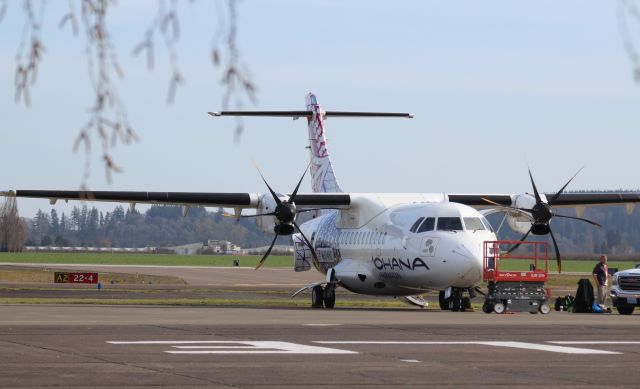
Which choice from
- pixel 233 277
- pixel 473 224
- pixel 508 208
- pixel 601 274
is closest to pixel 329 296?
pixel 473 224

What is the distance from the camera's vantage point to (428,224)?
29.8 metres

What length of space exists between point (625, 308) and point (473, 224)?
485 centimetres

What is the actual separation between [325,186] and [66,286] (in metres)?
16.6

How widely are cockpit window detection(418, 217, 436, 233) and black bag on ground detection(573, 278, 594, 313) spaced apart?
436 cm

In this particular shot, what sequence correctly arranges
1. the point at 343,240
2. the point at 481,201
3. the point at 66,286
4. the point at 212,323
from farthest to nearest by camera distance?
the point at 66,286 → the point at 481,201 → the point at 343,240 → the point at 212,323

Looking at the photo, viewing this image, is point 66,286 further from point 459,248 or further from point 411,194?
point 459,248

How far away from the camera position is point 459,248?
93.7 ft

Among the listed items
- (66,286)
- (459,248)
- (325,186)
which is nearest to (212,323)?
(459,248)
